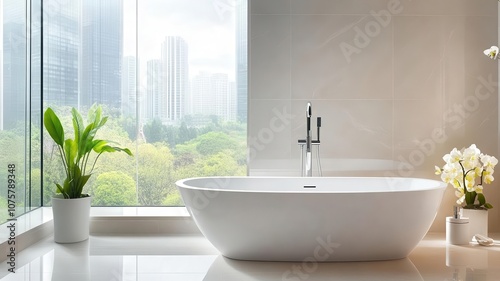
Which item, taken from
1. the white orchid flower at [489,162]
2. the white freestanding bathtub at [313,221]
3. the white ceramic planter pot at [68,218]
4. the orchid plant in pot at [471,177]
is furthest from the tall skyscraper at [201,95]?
the white orchid flower at [489,162]

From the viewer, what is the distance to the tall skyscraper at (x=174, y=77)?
4.30m

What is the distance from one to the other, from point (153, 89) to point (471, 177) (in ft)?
8.19

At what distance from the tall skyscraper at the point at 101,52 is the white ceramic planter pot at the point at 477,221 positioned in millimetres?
2798

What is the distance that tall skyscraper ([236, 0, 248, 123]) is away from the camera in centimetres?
428

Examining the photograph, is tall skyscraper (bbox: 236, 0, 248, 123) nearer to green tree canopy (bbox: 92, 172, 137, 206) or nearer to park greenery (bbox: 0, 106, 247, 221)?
park greenery (bbox: 0, 106, 247, 221)

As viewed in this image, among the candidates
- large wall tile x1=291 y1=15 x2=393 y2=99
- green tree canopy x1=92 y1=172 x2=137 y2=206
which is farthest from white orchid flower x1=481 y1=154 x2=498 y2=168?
green tree canopy x1=92 y1=172 x2=137 y2=206

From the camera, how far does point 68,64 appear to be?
426 centimetres

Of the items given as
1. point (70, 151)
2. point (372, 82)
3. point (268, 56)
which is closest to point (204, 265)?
point (70, 151)

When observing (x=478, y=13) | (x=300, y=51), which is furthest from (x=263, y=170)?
(x=478, y=13)

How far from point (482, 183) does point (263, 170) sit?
5.39 feet

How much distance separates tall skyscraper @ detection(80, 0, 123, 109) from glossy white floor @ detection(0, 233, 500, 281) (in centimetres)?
130

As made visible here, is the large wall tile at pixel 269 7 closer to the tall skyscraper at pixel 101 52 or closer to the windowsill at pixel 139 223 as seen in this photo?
the tall skyscraper at pixel 101 52

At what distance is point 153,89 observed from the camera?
14.1ft

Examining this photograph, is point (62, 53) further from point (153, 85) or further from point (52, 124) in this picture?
point (52, 124)
